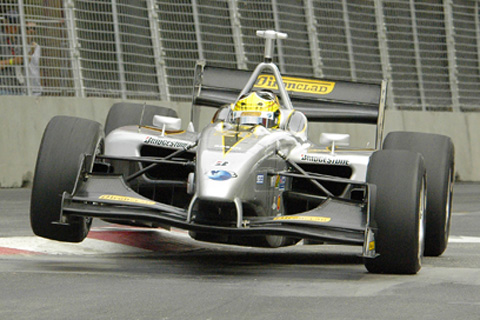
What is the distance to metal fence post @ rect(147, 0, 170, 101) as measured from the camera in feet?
52.4

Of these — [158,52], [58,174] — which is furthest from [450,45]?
[58,174]

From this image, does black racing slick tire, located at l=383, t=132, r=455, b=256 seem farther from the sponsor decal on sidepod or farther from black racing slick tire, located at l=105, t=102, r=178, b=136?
black racing slick tire, located at l=105, t=102, r=178, b=136

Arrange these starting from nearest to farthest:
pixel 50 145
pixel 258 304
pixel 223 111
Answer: pixel 258 304 → pixel 50 145 → pixel 223 111

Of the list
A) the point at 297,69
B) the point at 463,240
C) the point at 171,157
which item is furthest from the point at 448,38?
the point at 171,157

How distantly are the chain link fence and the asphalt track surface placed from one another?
Answer: 503cm

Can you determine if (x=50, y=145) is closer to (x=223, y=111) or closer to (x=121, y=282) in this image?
(x=121, y=282)

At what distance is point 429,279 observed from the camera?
699 centimetres

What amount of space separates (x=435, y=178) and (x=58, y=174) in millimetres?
3134

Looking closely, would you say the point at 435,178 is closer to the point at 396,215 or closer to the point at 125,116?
the point at 396,215

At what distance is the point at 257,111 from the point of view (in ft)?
27.9

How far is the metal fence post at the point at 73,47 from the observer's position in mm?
14617

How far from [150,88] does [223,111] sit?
22.8 ft

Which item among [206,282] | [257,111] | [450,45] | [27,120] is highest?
[450,45]

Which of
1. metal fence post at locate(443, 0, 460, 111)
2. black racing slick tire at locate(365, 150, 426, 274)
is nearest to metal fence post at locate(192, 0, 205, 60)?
metal fence post at locate(443, 0, 460, 111)
